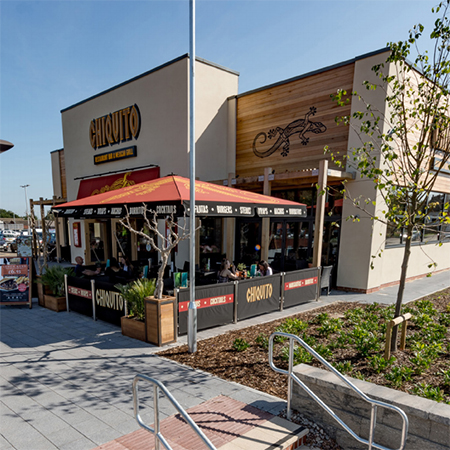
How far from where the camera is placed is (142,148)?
16.1m

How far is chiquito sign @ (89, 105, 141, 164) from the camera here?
647 inches

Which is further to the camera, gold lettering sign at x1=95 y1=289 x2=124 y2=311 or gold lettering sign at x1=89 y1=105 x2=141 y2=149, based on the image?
gold lettering sign at x1=89 y1=105 x2=141 y2=149

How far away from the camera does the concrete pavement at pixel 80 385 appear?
13.0 feet

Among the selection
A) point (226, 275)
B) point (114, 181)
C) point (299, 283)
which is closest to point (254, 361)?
point (226, 275)

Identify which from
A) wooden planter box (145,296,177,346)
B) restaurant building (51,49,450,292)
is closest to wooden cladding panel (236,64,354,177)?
restaurant building (51,49,450,292)

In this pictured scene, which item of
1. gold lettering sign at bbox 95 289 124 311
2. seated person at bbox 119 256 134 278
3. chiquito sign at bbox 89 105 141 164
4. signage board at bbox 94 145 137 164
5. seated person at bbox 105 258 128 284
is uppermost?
chiquito sign at bbox 89 105 141 164

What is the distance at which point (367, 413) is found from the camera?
367 cm

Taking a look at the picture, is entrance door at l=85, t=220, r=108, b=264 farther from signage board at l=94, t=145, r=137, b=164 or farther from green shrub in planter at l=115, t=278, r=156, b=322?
green shrub in planter at l=115, t=278, r=156, b=322

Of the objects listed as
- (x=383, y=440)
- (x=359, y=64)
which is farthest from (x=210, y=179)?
(x=383, y=440)

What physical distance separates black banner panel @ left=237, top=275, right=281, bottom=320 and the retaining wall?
394 centimetres

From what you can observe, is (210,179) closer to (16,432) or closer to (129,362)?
(129,362)

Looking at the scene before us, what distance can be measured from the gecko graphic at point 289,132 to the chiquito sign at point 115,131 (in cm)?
655

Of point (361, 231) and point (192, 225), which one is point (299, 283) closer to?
point (361, 231)

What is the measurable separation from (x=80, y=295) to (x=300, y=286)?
652 cm
